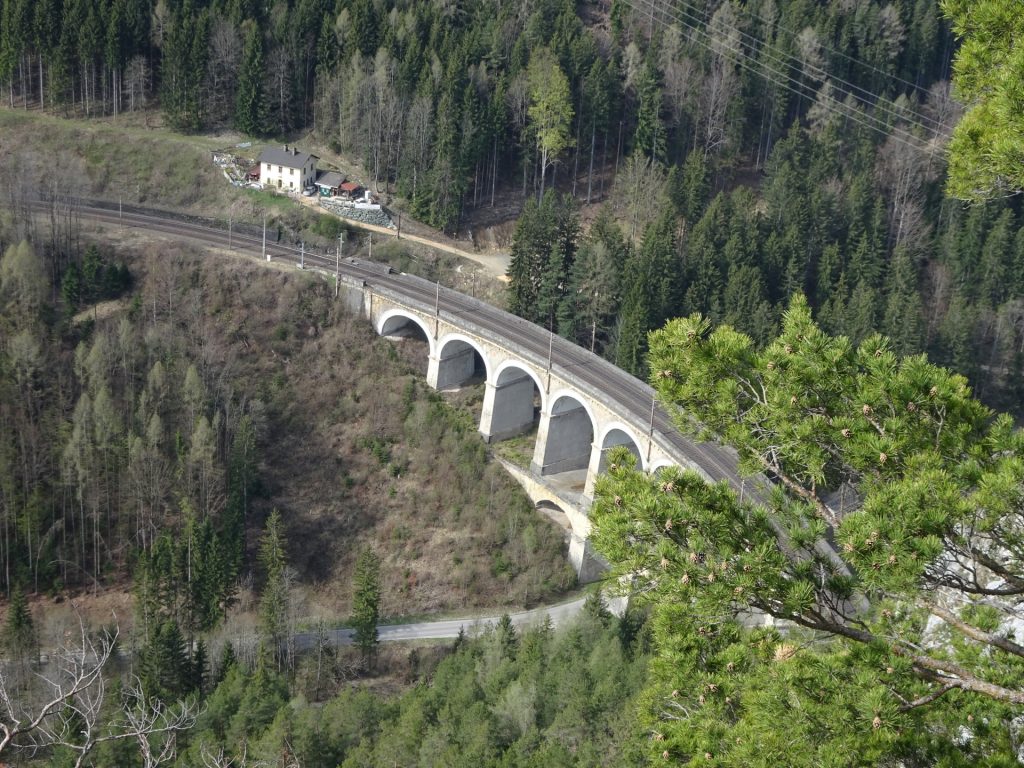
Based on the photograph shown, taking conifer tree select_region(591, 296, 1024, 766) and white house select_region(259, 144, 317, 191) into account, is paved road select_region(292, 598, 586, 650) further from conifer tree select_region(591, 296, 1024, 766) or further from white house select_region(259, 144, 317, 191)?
conifer tree select_region(591, 296, 1024, 766)

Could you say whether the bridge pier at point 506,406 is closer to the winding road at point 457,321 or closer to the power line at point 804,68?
the winding road at point 457,321

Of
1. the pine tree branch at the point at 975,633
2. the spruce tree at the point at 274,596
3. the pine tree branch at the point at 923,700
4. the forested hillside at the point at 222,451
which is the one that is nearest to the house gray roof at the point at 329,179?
the forested hillside at the point at 222,451

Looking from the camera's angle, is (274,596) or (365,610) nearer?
(274,596)

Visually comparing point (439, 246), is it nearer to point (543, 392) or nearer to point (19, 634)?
point (543, 392)

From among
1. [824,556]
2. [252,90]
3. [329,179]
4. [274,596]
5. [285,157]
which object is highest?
[824,556]

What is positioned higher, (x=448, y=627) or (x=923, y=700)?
(x=923, y=700)

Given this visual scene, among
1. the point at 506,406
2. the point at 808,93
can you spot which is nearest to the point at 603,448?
the point at 506,406

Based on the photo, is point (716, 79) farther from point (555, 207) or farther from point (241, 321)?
point (241, 321)

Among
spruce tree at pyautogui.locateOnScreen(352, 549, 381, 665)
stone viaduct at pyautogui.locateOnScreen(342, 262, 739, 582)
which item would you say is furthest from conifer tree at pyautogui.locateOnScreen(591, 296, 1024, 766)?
spruce tree at pyautogui.locateOnScreen(352, 549, 381, 665)
